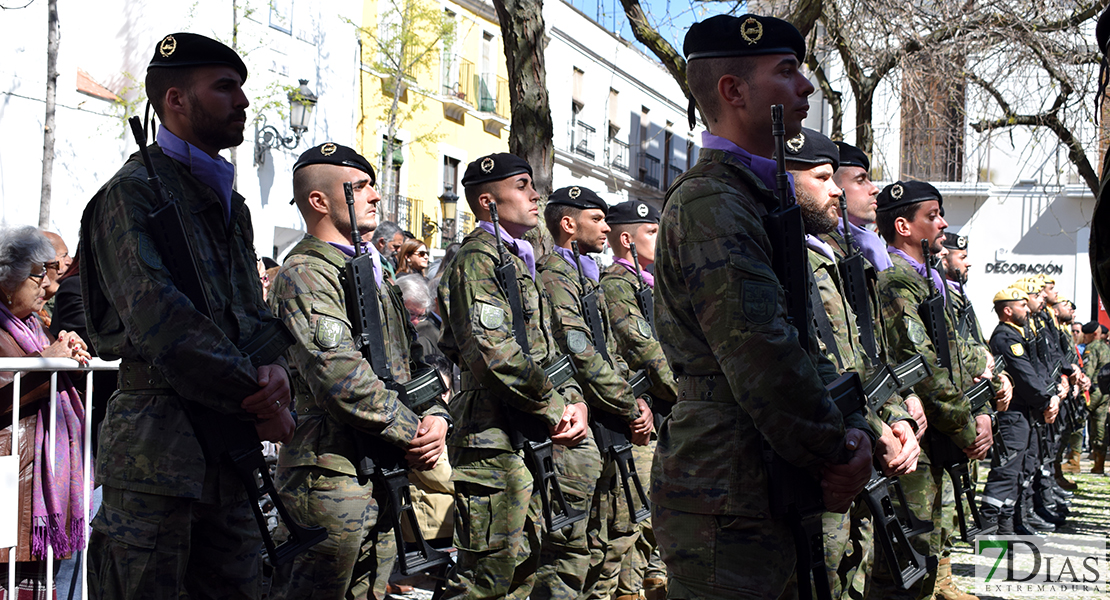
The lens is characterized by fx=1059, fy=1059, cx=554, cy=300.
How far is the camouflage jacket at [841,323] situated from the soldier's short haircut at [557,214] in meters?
2.88

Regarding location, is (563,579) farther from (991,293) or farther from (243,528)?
(991,293)

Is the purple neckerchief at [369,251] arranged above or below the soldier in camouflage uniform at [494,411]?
above

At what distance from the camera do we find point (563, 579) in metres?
5.91

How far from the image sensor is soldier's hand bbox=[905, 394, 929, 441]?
17.1ft

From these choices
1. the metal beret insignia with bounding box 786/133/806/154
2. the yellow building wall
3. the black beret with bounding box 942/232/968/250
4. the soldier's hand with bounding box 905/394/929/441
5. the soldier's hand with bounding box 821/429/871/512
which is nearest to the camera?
the soldier's hand with bounding box 821/429/871/512

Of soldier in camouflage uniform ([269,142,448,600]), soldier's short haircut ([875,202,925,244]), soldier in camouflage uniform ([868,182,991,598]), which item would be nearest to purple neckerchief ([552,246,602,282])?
soldier's short haircut ([875,202,925,244])

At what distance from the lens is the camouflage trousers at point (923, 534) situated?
533cm

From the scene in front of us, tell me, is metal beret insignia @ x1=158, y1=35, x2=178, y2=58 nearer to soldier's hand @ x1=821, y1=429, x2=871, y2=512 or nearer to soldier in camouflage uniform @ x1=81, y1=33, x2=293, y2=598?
soldier in camouflage uniform @ x1=81, y1=33, x2=293, y2=598

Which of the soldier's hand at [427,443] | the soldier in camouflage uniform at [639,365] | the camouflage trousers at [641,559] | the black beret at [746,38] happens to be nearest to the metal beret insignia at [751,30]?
the black beret at [746,38]

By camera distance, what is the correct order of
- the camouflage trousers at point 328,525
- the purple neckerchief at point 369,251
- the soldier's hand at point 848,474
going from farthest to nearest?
1. the purple neckerchief at point 369,251
2. the camouflage trousers at point 328,525
3. the soldier's hand at point 848,474

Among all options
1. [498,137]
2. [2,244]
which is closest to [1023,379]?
[2,244]

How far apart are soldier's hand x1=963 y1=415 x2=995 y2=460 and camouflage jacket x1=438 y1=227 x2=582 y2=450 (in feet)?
7.43

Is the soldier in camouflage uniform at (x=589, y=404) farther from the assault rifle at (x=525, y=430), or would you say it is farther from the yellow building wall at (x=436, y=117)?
the yellow building wall at (x=436, y=117)

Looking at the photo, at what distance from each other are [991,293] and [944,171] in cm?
330
